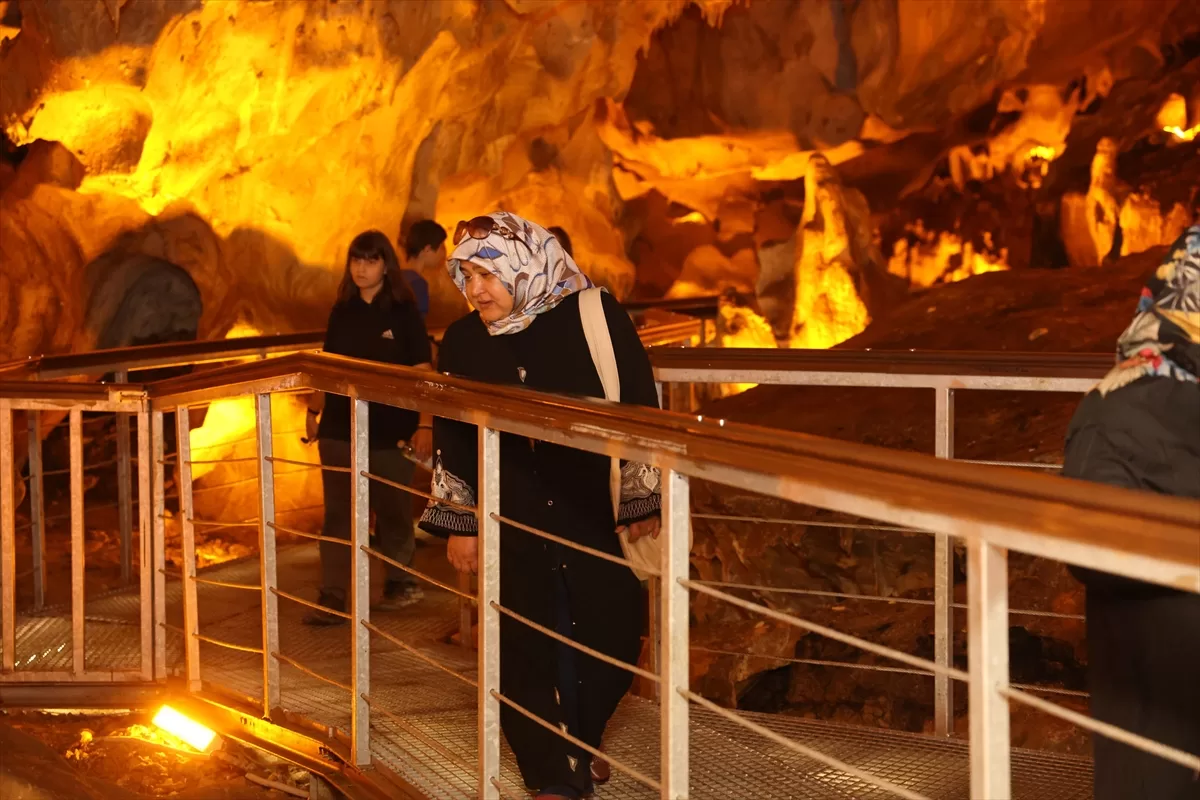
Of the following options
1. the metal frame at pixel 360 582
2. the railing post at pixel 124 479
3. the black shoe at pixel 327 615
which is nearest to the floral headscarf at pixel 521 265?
the metal frame at pixel 360 582

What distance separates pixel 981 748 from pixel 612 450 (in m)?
0.95

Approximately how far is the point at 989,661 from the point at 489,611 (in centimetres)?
145

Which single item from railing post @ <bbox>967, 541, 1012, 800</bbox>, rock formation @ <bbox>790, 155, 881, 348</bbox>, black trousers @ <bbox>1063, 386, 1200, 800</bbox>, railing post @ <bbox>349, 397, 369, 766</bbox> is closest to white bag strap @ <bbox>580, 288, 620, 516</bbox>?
railing post @ <bbox>349, 397, 369, 766</bbox>

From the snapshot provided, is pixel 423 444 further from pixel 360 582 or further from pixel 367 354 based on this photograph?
pixel 360 582

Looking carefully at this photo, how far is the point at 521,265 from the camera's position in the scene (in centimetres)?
312

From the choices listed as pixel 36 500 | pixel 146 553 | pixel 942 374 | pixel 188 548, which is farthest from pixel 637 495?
pixel 36 500

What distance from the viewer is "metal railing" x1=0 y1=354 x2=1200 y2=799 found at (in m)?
1.60

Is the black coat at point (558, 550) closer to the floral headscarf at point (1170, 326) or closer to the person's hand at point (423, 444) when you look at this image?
the floral headscarf at point (1170, 326)

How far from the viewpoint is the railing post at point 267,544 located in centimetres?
382

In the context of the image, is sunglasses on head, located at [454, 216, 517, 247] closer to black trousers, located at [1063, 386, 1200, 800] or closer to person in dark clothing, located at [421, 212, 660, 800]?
person in dark clothing, located at [421, 212, 660, 800]

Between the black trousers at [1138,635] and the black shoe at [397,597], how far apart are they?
361 centimetres

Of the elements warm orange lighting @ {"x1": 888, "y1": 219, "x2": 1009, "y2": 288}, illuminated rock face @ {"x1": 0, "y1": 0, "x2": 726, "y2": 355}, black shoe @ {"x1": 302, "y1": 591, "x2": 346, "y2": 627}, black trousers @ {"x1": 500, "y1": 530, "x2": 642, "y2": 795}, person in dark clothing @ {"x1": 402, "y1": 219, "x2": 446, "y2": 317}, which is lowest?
black shoe @ {"x1": 302, "y1": 591, "x2": 346, "y2": 627}

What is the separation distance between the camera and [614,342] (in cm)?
317

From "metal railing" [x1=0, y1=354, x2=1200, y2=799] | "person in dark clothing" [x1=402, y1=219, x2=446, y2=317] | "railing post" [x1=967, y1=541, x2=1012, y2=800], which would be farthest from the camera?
"person in dark clothing" [x1=402, y1=219, x2=446, y2=317]
